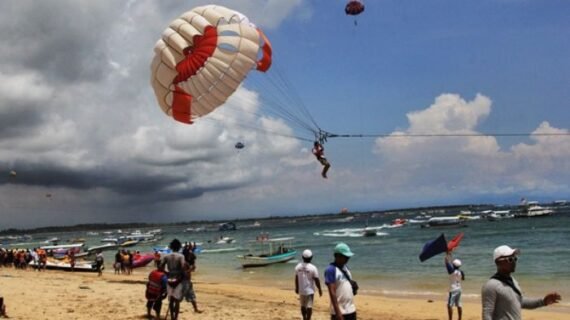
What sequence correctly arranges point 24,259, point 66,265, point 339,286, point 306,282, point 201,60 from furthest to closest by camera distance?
point 24,259, point 66,265, point 201,60, point 306,282, point 339,286

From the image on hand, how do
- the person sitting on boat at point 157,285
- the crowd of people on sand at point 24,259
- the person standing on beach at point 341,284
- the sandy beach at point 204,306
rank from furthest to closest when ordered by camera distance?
the crowd of people on sand at point 24,259, the sandy beach at point 204,306, the person sitting on boat at point 157,285, the person standing on beach at point 341,284

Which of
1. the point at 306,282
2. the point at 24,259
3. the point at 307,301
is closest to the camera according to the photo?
the point at 306,282

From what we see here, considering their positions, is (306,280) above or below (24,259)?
above

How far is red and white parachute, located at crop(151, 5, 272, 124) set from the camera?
1257cm

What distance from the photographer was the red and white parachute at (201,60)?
1257 cm

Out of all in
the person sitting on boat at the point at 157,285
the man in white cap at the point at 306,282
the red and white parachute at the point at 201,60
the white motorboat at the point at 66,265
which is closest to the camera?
the man in white cap at the point at 306,282

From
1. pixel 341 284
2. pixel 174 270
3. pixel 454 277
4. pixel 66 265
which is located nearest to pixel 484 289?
pixel 341 284

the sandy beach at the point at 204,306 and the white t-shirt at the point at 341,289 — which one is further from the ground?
the white t-shirt at the point at 341,289

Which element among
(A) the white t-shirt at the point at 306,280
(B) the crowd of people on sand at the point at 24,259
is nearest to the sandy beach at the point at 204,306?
(A) the white t-shirt at the point at 306,280

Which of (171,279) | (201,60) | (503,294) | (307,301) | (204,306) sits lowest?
(204,306)

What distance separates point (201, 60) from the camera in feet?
41.2

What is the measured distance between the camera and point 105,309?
11.9 meters

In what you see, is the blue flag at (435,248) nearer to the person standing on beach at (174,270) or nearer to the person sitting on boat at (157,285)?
the person standing on beach at (174,270)

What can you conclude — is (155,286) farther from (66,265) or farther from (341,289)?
(66,265)
